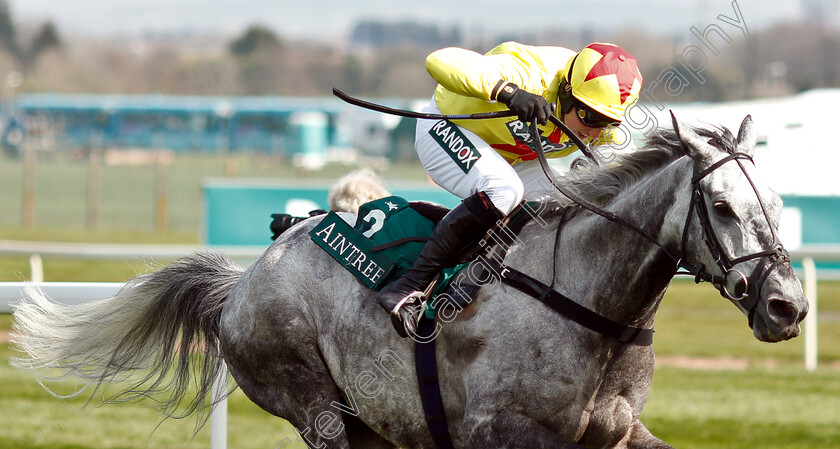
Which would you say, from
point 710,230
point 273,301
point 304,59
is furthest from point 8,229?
point 304,59

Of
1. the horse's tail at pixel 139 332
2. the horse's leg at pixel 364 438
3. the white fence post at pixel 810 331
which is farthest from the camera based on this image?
the white fence post at pixel 810 331

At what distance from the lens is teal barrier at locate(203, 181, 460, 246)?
10.1 m

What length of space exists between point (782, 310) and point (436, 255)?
1.11 meters

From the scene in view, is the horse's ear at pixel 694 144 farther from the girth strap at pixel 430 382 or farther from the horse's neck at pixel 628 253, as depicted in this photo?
the girth strap at pixel 430 382

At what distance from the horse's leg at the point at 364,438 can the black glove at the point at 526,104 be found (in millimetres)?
1351

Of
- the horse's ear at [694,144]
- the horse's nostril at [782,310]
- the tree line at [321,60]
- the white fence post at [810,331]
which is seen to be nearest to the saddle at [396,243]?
the horse's ear at [694,144]

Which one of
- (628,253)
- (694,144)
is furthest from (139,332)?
(694,144)

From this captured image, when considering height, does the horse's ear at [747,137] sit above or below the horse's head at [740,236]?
above

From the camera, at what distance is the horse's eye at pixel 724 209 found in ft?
8.13

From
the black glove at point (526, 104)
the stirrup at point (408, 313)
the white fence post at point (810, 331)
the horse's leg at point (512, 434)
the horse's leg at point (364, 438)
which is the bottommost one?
the white fence post at point (810, 331)

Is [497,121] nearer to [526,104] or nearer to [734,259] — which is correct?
[526,104]

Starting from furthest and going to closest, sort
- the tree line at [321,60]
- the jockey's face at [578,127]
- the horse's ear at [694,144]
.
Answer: the tree line at [321,60], the jockey's face at [578,127], the horse's ear at [694,144]

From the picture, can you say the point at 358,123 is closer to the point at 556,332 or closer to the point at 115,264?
the point at 115,264

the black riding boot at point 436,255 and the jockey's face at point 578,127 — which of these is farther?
the jockey's face at point 578,127
